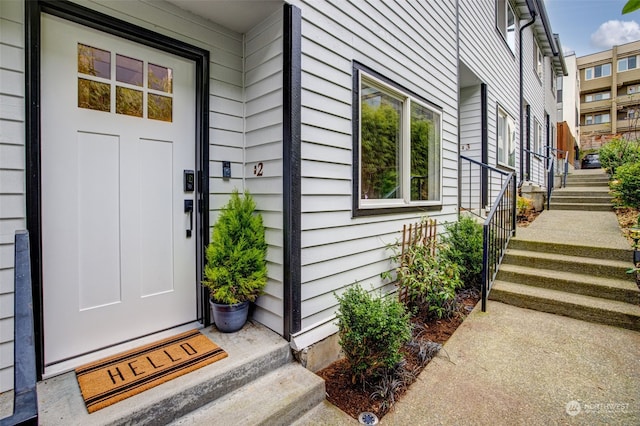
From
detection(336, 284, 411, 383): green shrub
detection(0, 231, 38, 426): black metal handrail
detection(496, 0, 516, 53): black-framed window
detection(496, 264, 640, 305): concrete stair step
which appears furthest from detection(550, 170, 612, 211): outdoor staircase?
detection(0, 231, 38, 426): black metal handrail

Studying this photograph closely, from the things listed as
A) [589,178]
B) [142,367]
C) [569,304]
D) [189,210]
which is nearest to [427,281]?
[569,304]

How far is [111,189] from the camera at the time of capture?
2205mm

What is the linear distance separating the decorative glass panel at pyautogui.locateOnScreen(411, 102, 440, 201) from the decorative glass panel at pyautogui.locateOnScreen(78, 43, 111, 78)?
3071mm

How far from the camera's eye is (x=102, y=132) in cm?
217

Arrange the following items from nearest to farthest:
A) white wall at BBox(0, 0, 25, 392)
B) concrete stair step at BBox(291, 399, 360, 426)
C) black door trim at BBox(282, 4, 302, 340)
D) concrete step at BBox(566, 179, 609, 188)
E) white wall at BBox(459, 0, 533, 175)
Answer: white wall at BBox(0, 0, 25, 392) < concrete stair step at BBox(291, 399, 360, 426) < black door trim at BBox(282, 4, 302, 340) < white wall at BBox(459, 0, 533, 175) < concrete step at BBox(566, 179, 609, 188)

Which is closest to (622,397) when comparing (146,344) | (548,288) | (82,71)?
(548,288)

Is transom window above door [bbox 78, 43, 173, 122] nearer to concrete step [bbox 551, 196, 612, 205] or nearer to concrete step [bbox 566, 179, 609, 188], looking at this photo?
concrete step [bbox 551, 196, 612, 205]

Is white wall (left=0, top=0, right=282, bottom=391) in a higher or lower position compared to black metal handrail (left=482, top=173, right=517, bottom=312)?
higher

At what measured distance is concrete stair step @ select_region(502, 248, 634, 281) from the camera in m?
3.61

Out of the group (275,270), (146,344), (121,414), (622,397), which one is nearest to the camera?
(121,414)

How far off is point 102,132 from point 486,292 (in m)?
3.90

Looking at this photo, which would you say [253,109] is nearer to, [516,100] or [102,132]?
[102,132]

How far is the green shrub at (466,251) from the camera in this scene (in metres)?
4.10

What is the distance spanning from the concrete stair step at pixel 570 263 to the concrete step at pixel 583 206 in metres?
3.07
